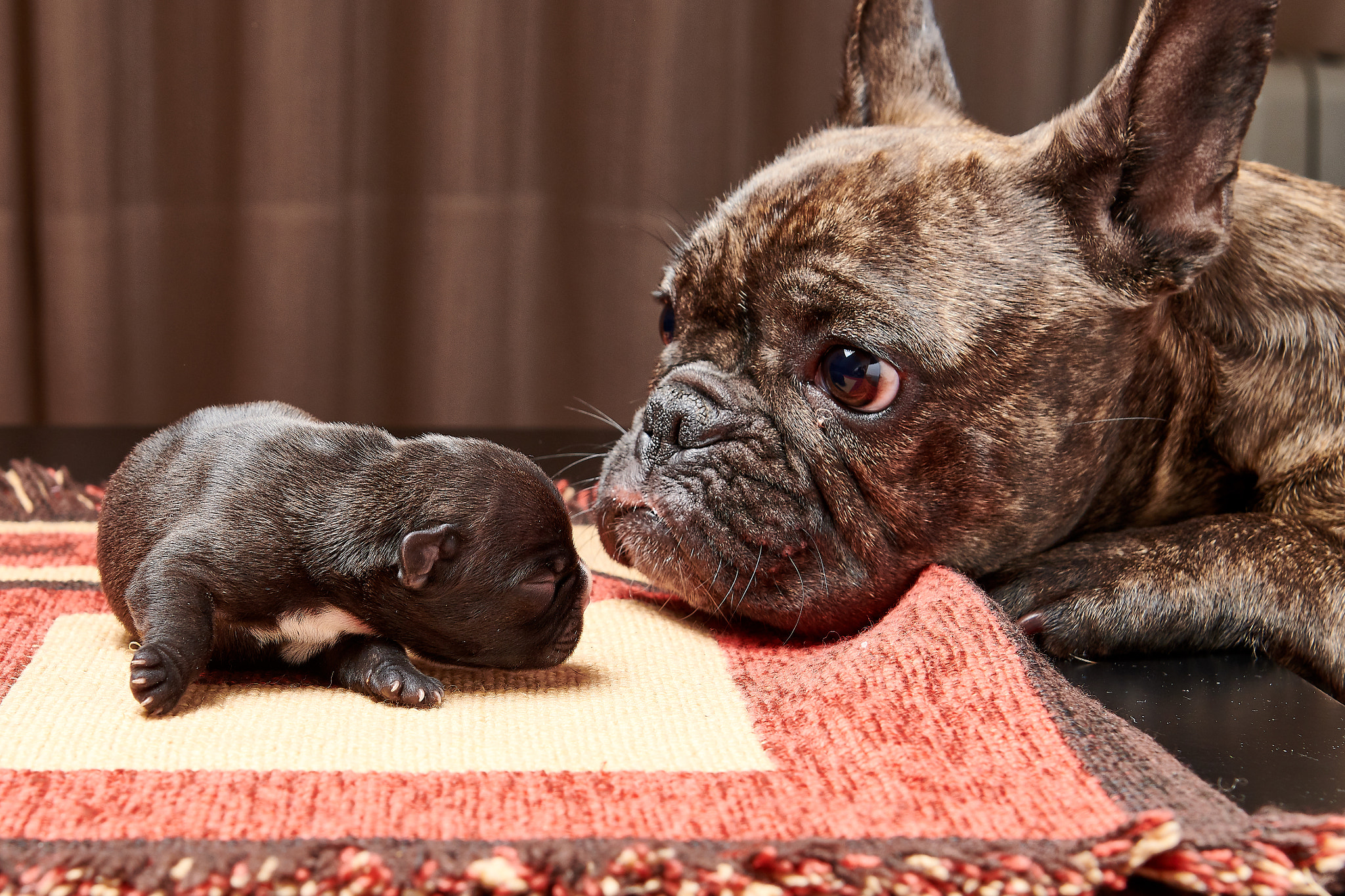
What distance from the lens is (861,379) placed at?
1403mm

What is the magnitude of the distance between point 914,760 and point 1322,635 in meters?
0.62

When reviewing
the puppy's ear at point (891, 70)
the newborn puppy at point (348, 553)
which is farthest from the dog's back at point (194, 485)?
the puppy's ear at point (891, 70)

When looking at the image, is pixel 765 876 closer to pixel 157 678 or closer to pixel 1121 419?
pixel 157 678

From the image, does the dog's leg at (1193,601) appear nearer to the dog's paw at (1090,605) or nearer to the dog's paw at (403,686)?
the dog's paw at (1090,605)

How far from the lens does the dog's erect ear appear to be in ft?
4.34

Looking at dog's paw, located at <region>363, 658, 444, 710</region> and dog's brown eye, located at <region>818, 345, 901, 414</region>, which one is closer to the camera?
dog's paw, located at <region>363, 658, 444, 710</region>

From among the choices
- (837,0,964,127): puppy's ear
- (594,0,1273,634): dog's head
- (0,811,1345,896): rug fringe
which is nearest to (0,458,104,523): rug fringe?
(594,0,1273,634): dog's head

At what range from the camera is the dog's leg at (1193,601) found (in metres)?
1.36

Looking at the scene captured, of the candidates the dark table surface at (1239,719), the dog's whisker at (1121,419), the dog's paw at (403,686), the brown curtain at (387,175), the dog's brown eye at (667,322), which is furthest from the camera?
the brown curtain at (387,175)

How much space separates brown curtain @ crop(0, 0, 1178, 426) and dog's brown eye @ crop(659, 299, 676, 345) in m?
1.22

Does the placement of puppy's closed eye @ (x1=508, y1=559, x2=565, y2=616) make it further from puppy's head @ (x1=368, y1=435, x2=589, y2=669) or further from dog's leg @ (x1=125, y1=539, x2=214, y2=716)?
dog's leg @ (x1=125, y1=539, x2=214, y2=716)

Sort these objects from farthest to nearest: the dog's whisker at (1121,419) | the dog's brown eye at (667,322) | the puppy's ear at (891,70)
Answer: the puppy's ear at (891,70) < the dog's brown eye at (667,322) < the dog's whisker at (1121,419)

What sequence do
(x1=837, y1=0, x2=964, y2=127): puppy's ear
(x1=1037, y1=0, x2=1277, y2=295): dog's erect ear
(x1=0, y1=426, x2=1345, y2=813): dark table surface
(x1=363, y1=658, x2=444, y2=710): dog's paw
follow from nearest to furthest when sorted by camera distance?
(x1=0, y1=426, x2=1345, y2=813): dark table surface → (x1=363, y1=658, x2=444, y2=710): dog's paw → (x1=1037, y1=0, x2=1277, y2=295): dog's erect ear → (x1=837, y1=0, x2=964, y2=127): puppy's ear

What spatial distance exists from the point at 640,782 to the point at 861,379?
0.60 metres
